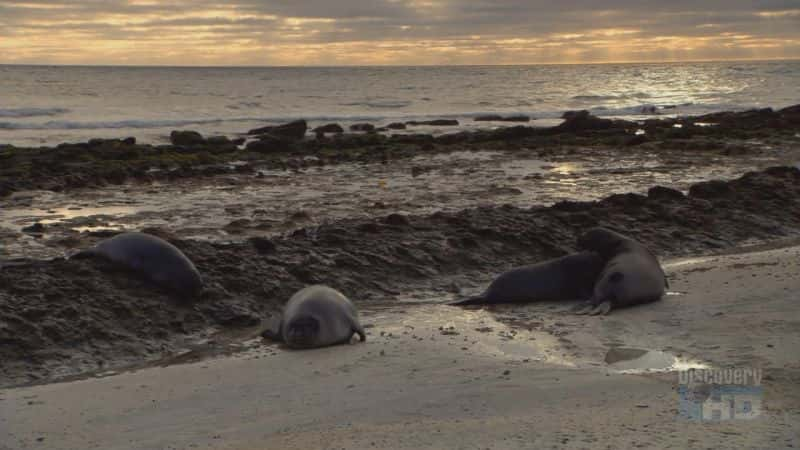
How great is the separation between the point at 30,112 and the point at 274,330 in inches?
1473

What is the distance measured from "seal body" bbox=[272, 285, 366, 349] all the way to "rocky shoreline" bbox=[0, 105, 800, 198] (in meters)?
9.02

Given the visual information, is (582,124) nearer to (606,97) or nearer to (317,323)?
(317,323)

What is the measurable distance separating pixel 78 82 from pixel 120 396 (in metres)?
67.8

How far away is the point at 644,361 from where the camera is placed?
611 cm

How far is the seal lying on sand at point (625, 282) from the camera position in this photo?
26.0ft

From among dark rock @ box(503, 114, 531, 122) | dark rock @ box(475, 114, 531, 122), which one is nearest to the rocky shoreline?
dark rock @ box(503, 114, 531, 122)

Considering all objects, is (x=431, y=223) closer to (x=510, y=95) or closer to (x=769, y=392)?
(x=769, y=392)

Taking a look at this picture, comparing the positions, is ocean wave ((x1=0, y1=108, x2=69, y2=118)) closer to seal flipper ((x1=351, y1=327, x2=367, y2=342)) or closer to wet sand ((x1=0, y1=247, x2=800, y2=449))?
wet sand ((x1=0, y1=247, x2=800, y2=449))

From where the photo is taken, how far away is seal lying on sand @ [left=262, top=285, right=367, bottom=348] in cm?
691

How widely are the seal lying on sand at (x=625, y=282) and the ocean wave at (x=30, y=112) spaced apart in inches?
1437

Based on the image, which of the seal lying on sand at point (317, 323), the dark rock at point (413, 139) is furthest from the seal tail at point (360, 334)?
the dark rock at point (413, 139)

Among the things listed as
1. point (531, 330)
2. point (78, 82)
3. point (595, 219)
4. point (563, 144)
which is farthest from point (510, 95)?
point (531, 330)

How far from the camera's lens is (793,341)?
20.5ft

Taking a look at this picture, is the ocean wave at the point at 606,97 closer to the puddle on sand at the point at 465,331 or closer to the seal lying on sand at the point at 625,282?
the seal lying on sand at the point at 625,282
